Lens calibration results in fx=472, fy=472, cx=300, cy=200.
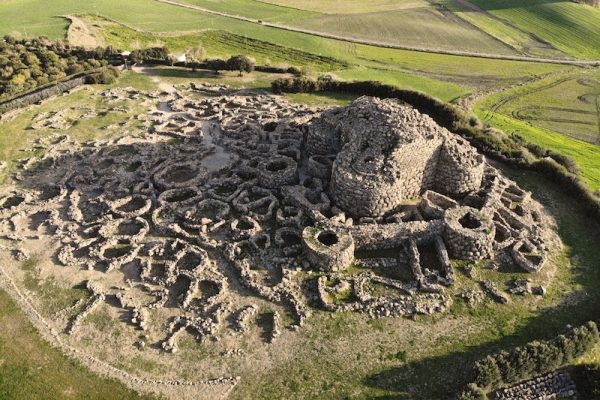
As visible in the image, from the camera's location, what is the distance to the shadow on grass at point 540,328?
21734 millimetres

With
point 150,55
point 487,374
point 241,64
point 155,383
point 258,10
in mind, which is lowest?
point 155,383

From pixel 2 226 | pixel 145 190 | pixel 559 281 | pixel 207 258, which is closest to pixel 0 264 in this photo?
pixel 2 226

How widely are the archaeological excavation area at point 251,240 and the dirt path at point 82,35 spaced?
3980 centimetres

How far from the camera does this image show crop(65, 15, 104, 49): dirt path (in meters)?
72.6

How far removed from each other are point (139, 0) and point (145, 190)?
273 feet

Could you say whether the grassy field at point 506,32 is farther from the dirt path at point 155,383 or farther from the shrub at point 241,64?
the dirt path at point 155,383

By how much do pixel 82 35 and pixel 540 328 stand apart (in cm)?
7742

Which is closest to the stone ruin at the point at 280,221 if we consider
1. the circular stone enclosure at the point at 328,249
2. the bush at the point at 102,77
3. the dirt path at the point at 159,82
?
the circular stone enclosure at the point at 328,249

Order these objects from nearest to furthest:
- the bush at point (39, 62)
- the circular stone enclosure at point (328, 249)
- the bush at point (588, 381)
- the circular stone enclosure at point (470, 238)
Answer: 1. the bush at point (588, 381)
2. the circular stone enclosure at point (328, 249)
3. the circular stone enclosure at point (470, 238)
4. the bush at point (39, 62)

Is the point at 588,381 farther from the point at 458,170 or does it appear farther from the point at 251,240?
the point at 251,240

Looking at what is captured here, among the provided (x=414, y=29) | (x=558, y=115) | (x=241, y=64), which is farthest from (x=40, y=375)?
(x=414, y=29)

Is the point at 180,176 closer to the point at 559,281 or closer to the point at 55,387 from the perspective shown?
the point at 55,387

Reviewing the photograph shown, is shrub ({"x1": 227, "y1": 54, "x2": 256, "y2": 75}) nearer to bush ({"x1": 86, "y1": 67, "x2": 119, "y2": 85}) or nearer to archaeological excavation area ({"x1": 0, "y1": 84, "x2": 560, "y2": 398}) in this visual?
bush ({"x1": 86, "y1": 67, "x2": 119, "y2": 85})

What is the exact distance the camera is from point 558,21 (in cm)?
9444
